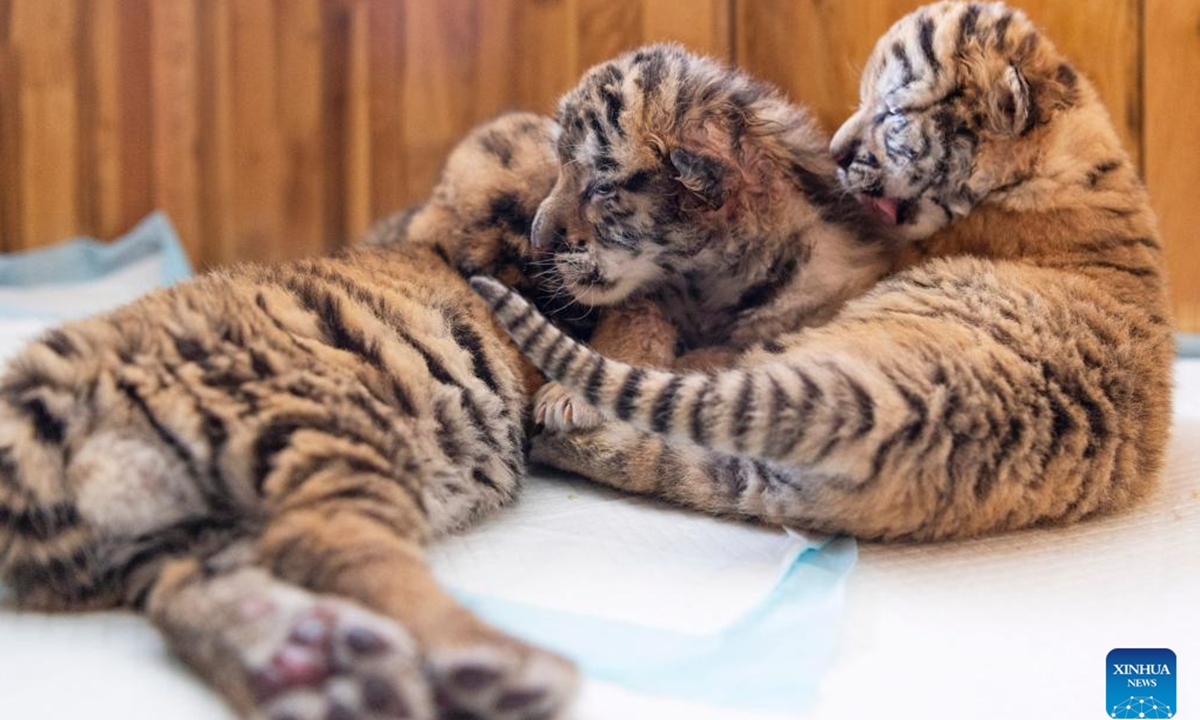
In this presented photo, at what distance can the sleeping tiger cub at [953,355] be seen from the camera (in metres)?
1.31

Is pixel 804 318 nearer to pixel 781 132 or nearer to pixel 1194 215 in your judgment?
pixel 781 132

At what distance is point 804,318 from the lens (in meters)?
1.76

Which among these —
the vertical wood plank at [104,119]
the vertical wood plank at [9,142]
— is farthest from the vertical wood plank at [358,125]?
→ the vertical wood plank at [9,142]

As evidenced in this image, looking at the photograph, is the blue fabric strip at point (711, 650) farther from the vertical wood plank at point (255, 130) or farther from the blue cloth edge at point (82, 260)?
the blue cloth edge at point (82, 260)

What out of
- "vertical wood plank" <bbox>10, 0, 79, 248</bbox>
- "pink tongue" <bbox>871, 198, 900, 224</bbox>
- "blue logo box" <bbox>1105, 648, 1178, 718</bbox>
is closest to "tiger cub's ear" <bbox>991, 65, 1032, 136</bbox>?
"pink tongue" <bbox>871, 198, 900, 224</bbox>

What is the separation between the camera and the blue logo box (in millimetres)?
1061

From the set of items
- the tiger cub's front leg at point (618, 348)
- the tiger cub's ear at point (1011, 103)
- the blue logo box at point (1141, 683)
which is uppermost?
the tiger cub's ear at point (1011, 103)

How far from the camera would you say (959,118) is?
1.69m

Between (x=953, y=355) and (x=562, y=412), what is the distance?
0.60m

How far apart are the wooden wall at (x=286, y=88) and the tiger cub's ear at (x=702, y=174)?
106 centimetres

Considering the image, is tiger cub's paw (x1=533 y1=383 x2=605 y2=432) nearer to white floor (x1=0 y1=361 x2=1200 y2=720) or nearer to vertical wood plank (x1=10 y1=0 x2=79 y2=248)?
white floor (x1=0 y1=361 x2=1200 y2=720)

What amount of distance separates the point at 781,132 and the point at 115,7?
226 cm

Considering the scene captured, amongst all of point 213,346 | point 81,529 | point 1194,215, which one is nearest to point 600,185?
point 213,346

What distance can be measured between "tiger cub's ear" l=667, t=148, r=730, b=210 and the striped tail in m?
0.46
